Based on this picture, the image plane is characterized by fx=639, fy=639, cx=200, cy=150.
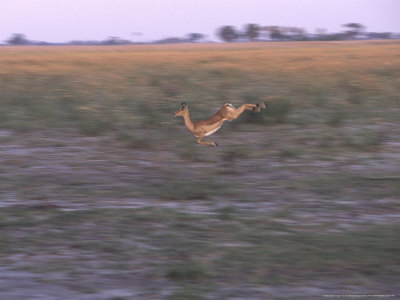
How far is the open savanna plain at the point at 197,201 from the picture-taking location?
17.2 ft

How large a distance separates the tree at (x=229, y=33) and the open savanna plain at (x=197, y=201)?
71.5 meters

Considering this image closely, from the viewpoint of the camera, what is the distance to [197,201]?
7648mm

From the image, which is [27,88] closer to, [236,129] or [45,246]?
[236,129]

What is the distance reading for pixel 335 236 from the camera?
20.6 ft

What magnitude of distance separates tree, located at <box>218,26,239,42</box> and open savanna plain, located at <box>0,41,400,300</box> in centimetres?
7154

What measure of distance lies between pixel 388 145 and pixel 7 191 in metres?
6.60

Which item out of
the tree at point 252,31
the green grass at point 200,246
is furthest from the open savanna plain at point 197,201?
the tree at point 252,31

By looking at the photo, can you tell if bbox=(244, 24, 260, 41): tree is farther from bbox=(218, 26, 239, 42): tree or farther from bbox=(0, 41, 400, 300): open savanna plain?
bbox=(0, 41, 400, 300): open savanna plain

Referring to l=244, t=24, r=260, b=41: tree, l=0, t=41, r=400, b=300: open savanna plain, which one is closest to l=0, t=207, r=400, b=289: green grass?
l=0, t=41, r=400, b=300: open savanna plain

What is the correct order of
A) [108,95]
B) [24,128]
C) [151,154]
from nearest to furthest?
[151,154]
[24,128]
[108,95]

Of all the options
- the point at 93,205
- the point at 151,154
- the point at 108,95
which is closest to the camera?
the point at 93,205

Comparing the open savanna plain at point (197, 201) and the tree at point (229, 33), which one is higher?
the tree at point (229, 33)

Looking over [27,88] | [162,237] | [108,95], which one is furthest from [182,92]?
[162,237]

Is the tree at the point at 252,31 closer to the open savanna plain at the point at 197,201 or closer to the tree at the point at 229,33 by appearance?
the tree at the point at 229,33
